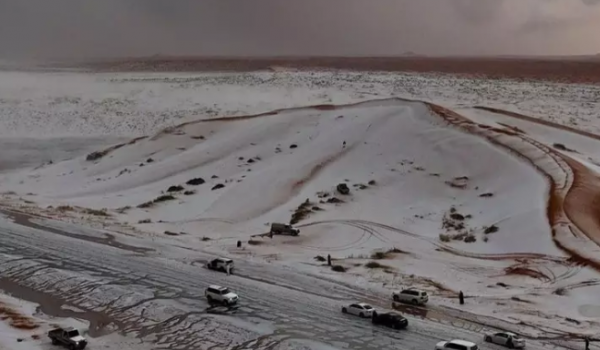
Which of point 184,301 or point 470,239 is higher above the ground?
point 470,239

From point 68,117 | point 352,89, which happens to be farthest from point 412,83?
point 68,117

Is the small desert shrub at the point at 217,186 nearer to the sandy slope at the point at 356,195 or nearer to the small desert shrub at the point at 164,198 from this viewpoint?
the sandy slope at the point at 356,195

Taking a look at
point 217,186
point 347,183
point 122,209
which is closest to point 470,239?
point 347,183

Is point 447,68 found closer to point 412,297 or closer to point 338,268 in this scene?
point 338,268

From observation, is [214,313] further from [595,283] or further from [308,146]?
[308,146]

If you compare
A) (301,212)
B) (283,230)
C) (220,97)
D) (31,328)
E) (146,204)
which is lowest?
(31,328)

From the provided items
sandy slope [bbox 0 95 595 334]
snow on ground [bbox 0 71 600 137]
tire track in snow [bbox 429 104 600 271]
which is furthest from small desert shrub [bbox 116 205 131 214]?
tire track in snow [bbox 429 104 600 271]

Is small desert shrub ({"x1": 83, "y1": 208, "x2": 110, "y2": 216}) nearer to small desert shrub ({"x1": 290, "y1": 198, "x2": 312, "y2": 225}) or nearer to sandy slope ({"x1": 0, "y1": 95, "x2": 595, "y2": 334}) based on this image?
sandy slope ({"x1": 0, "y1": 95, "x2": 595, "y2": 334})
